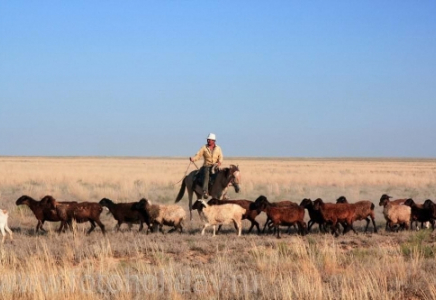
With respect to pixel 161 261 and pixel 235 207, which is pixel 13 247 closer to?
pixel 161 261

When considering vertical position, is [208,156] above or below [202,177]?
above

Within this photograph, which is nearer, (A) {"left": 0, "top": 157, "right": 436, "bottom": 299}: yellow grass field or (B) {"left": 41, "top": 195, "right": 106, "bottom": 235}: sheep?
(A) {"left": 0, "top": 157, "right": 436, "bottom": 299}: yellow grass field

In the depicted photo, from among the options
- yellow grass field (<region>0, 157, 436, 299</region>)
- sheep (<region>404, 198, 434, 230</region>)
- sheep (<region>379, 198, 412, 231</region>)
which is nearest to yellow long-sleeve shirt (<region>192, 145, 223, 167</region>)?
yellow grass field (<region>0, 157, 436, 299</region>)

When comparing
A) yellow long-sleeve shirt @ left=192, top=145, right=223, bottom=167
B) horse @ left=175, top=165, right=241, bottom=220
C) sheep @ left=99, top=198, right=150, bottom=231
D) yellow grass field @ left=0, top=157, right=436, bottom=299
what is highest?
yellow long-sleeve shirt @ left=192, top=145, right=223, bottom=167

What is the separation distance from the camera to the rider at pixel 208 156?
17656 millimetres

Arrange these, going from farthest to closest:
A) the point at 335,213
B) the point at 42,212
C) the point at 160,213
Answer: the point at 160,213 → the point at 42,212 → the point at 335,213

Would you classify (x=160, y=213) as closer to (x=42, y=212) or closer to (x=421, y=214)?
(x=42, y=212)

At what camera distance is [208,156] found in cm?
1792

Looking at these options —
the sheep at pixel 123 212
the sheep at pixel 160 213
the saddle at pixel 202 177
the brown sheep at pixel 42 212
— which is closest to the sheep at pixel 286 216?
the sheep at pixel 160 213

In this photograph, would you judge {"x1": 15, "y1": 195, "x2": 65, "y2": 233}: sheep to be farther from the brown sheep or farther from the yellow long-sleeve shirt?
the yellow long-sleeve shirt

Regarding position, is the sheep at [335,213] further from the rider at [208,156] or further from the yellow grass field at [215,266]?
the rider at [208,156]

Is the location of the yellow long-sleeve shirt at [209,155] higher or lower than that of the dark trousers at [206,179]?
higher

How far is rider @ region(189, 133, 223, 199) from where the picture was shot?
57.9 ft

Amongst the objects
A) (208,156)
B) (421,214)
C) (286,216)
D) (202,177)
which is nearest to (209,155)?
(208,156)
